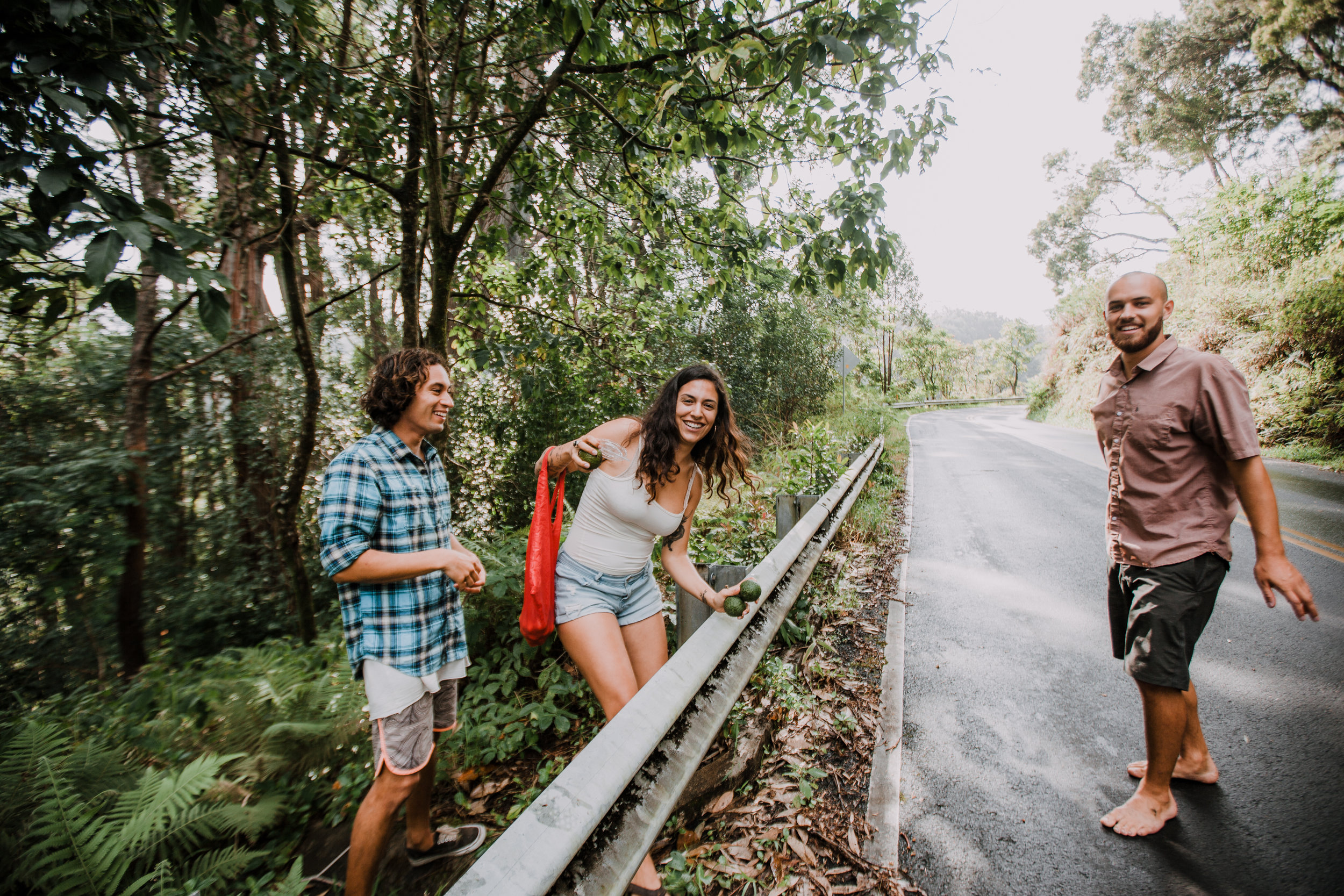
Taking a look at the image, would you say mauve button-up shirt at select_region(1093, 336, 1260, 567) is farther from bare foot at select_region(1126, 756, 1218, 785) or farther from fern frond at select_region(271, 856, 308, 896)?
fern frond at select_region(271, 856, 308, 896)

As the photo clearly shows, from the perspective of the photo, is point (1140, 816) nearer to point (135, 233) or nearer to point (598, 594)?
point (598, 594)

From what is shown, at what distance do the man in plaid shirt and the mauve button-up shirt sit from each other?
294 cm

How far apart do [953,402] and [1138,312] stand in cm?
4634

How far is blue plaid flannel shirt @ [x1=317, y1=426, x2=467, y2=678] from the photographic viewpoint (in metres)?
1.94

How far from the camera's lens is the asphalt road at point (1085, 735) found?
214 cm

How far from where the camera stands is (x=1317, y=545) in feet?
18.7

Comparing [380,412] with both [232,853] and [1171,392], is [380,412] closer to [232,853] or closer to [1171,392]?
[232,853]

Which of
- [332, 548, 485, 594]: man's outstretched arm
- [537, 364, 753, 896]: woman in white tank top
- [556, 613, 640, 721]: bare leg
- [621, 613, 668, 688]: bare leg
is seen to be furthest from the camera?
[621, 613, 668, 688]: bare leg

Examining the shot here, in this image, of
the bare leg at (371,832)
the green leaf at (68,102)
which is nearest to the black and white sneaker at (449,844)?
the bare leg at (371,832)

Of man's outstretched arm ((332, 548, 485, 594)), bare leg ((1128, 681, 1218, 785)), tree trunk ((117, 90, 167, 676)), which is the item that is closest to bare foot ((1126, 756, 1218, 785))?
bare leg ((1128, 681, 1218, 785))

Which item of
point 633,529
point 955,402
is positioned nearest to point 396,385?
point 633,529

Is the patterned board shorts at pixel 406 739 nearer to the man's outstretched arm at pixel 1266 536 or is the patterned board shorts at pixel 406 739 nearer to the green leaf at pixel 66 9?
the green leaf at pixel 66 9

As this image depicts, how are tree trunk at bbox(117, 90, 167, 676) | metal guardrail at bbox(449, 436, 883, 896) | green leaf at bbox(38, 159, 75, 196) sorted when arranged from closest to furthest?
metal guardrail at bbox(449, 436, 883, 896) < green leaf at bbox(38, 159, 75, 196) < tree trunk at bbox(117, 90, 167, 676)

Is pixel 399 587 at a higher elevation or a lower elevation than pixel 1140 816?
higher
